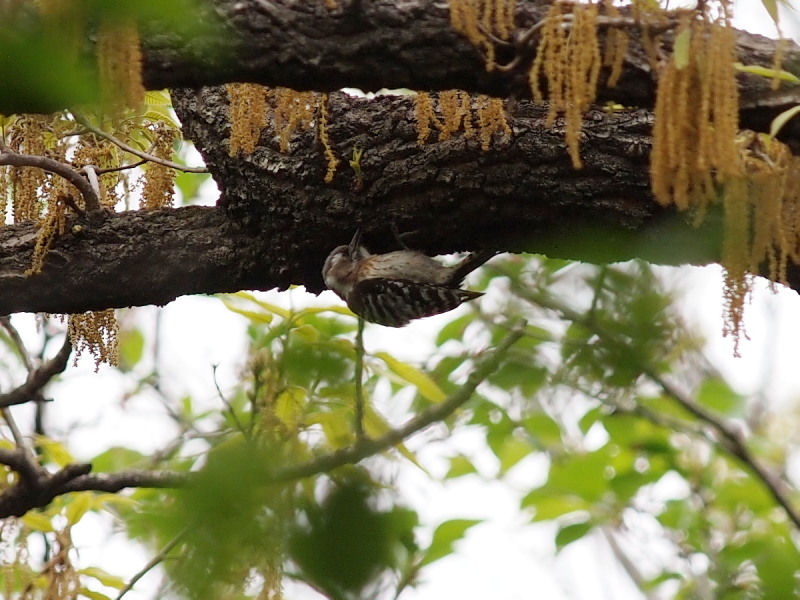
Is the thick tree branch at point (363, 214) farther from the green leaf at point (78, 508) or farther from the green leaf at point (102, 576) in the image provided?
the green leaf at point (102, 576)

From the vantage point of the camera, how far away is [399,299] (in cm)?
464

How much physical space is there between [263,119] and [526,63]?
98 centimetres

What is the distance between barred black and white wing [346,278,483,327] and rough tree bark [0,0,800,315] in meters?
0.63

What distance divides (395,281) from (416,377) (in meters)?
1.10

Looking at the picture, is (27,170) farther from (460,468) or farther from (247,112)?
(460,468)

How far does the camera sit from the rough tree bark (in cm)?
282

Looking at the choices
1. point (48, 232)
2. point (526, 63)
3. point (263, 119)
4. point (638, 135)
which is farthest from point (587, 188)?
point (48, 232)

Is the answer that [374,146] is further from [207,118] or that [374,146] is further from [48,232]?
[48,232]

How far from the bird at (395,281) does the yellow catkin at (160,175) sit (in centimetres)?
81

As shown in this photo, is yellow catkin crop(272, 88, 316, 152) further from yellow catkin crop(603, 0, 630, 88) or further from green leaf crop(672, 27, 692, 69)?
green leaf crop(672, 27, 692, 69)

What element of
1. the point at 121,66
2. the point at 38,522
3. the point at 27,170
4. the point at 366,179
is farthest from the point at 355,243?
the point at 121,66

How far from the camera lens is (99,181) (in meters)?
4.19

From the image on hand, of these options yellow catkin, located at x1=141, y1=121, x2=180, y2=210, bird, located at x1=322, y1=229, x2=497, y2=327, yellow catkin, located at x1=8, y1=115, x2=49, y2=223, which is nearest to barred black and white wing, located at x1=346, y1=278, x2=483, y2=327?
bird, located at x1=322, y1=229, x2=497, y2=327

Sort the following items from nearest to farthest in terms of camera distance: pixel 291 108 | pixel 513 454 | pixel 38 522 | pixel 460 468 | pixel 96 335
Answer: pixel 291 108 → pixel 96 335 → pixel 38 522 → pixel 460 468 → pixel 513 454
